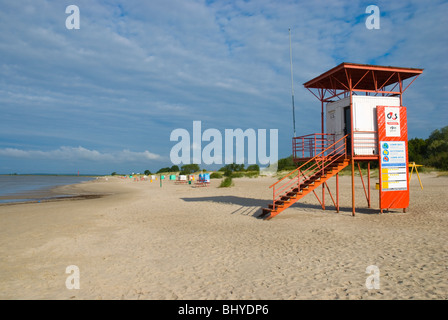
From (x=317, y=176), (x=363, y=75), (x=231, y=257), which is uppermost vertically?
(x=363, y=75)

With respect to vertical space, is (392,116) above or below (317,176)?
above

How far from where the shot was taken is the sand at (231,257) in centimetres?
607

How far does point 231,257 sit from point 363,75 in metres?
12.5

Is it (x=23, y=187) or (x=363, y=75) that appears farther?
(x=23, y=187)

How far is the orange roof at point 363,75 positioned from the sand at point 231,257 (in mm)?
7277

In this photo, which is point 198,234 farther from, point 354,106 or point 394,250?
point 354,106

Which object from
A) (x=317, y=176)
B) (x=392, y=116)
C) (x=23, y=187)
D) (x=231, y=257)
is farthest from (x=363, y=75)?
(x=23, y=187)

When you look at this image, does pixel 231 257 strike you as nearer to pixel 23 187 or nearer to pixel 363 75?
pixel 363 75

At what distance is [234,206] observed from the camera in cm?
1955

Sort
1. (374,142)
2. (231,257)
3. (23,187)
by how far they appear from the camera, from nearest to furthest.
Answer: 1. (231,257)
2. (374,142)
3. (23,187)

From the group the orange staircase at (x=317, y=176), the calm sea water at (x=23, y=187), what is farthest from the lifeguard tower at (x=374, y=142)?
the calm sea water at (x=23, y=187)

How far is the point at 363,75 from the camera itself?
50.3ft

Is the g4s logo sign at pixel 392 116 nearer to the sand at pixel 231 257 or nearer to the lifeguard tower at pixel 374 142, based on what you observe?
the lifeguard tower at pixel 374 142

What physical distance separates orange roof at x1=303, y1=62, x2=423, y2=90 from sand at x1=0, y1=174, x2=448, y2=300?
7277 millimetres
